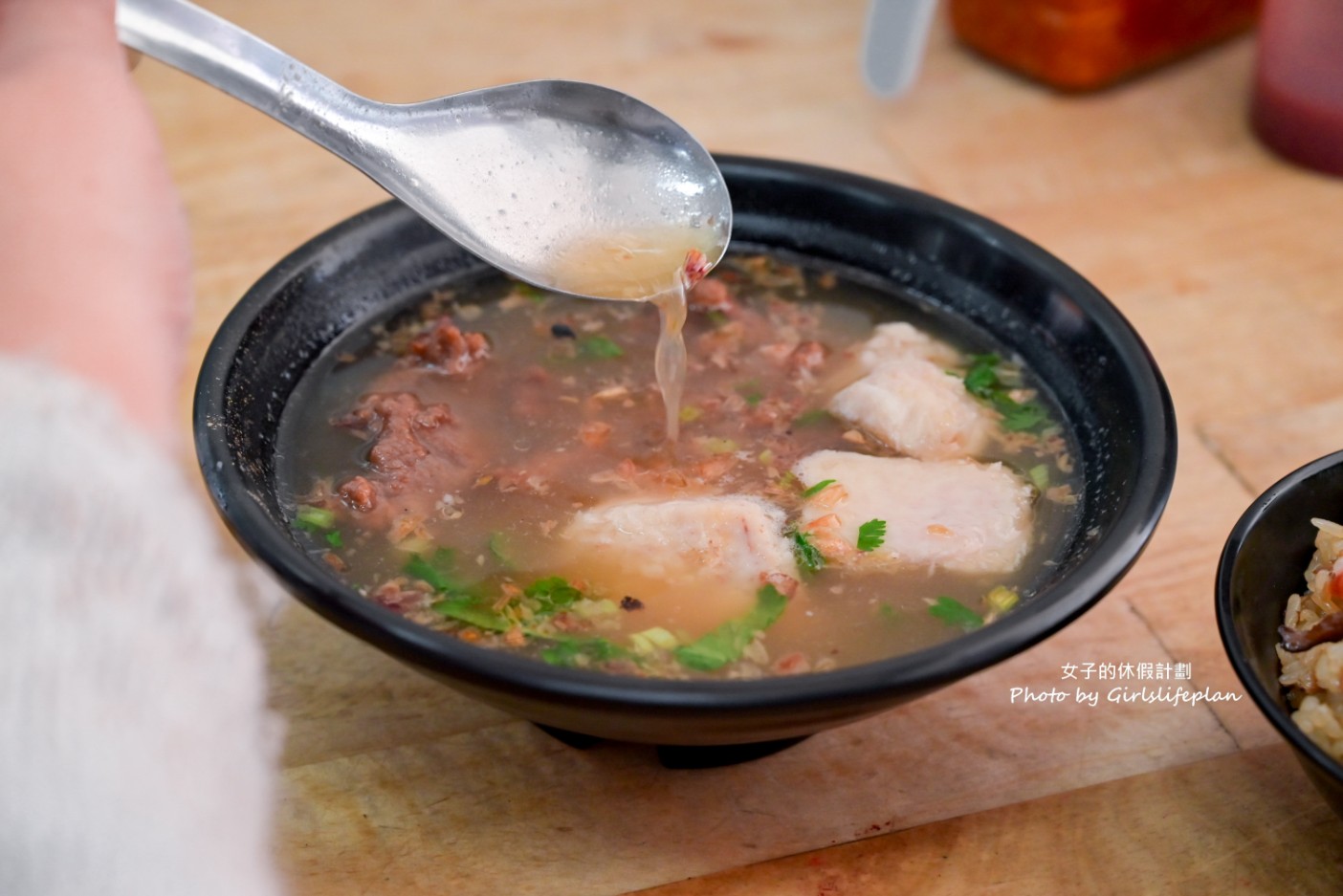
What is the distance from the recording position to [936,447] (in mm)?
1953

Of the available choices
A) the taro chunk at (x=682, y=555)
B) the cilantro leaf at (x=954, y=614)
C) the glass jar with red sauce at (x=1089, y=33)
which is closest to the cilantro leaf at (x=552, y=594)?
the taro chunk at (x=682, y=555)

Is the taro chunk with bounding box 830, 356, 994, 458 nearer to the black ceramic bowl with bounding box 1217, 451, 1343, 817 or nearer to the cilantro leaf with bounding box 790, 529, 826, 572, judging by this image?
the cilantro leaf with bounding box 790, 529, 826, 572

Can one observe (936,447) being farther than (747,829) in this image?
Yes

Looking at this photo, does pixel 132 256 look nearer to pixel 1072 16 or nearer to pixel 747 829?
pixel 747 829

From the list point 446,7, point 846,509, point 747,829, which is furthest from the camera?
point 446,7

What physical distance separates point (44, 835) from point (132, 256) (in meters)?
0.58

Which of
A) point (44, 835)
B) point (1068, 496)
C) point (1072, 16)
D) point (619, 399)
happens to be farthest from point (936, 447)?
point (1072, 16)

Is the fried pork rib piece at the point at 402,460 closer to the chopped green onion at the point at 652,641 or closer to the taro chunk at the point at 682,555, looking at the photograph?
the taro chunk at the point at 682,555

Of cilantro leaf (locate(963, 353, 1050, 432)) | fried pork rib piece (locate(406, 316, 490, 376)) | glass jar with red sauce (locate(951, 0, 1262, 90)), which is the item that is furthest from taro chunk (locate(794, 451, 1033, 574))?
glass jar with red sauce (locate(951, 0, 1262, 90))

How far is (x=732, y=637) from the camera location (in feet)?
5.33

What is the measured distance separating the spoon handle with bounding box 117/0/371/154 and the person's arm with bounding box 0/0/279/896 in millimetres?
267

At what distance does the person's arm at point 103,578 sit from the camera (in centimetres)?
108

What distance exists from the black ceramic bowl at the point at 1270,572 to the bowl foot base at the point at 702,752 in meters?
0.53

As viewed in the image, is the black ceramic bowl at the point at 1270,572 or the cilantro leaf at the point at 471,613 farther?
the cilantro leaf at the point at 471,613
